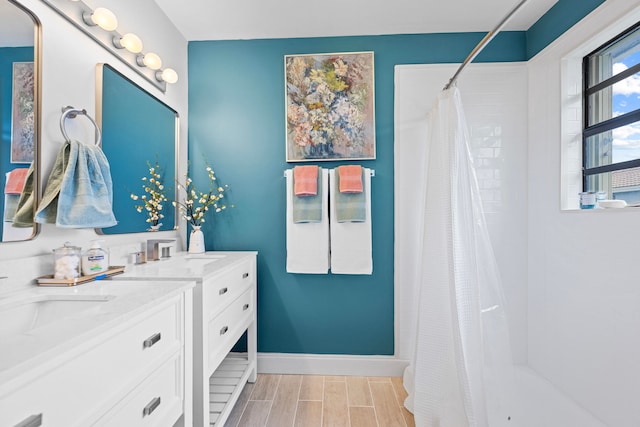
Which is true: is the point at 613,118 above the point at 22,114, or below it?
above

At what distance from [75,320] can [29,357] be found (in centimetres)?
19

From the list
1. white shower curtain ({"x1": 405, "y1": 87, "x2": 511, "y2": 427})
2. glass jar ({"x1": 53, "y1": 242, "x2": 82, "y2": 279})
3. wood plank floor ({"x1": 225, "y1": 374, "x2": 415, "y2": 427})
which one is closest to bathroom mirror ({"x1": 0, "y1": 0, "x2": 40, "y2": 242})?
glass jar ({"x1": 53, "y1": 242, "x2": 82, "y2": 279})

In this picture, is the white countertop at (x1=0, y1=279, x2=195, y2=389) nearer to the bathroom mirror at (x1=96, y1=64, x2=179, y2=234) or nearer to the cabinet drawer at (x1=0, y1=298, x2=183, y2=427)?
the cabinet drawer at (x1=0, y1=298, x2=183, y2=427)

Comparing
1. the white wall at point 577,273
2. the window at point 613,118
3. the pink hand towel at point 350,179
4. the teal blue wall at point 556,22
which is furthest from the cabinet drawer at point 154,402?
the teal blue wall at point 556,22

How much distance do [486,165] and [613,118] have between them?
661mm

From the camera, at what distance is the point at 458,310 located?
1366mm

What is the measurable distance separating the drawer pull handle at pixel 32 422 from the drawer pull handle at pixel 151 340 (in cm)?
32

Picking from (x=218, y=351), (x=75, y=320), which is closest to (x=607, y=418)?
(x=218, y=351)

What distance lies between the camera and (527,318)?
6.57 feet

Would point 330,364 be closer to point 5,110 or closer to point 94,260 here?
point 94,260

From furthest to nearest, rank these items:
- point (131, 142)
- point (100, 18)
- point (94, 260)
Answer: point (131, 142) < point (100, 18) < point (94, 260)

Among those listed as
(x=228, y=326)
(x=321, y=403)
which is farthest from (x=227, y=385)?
(x=321, y=403)

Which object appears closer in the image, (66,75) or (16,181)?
(16,181)

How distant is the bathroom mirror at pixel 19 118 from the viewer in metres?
0.97
